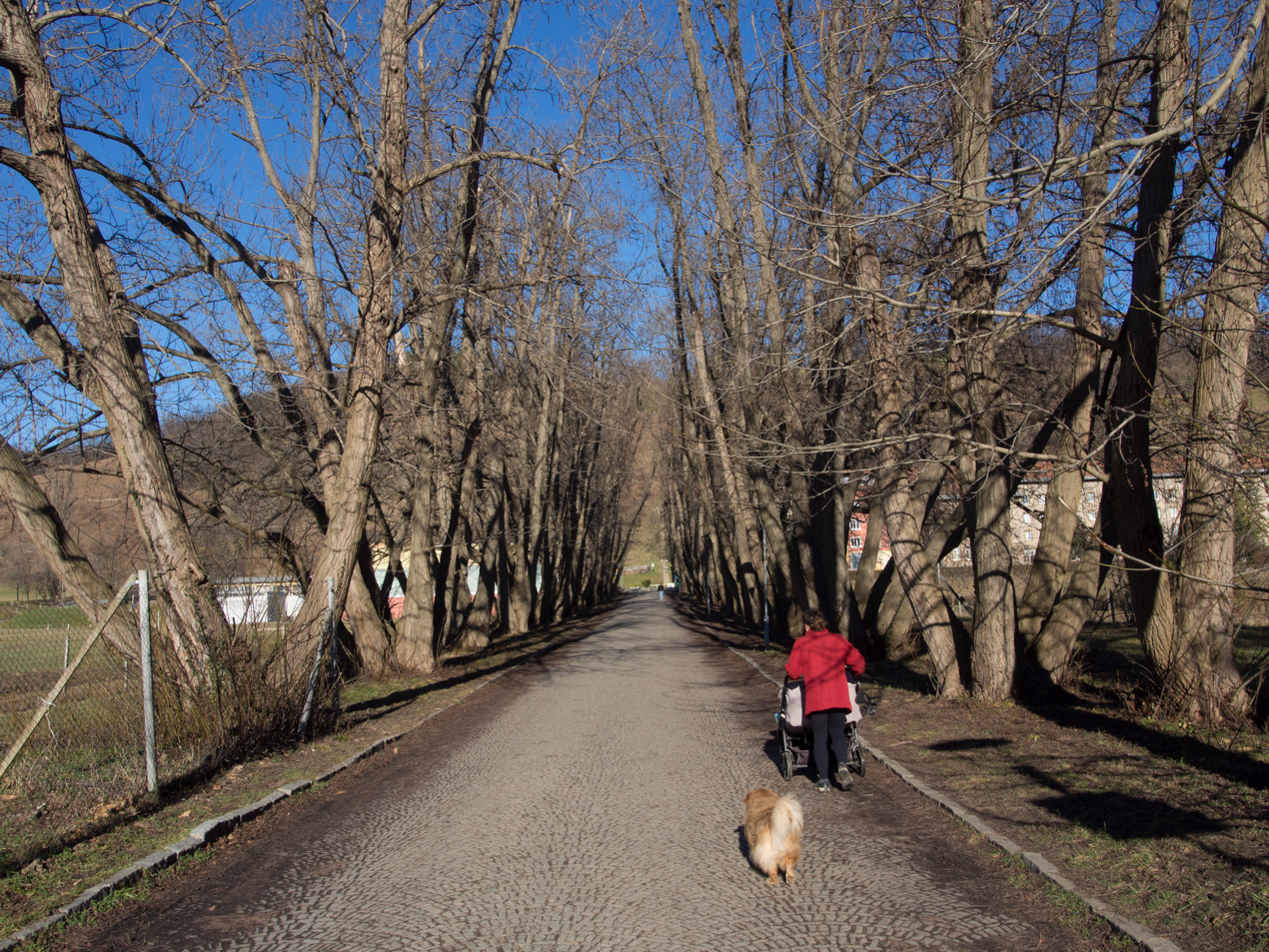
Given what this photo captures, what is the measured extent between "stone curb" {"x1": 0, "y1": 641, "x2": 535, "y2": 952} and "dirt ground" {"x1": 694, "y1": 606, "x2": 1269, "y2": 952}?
525 centimetres

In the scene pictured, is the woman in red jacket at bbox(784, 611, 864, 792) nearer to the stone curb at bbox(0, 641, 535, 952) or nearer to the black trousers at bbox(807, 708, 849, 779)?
the black trousers at bbox(807, 708, 849, 779)

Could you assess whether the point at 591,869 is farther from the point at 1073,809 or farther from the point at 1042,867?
the point at 1073,809

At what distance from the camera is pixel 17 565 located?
19391mm

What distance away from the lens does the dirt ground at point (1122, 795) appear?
4.31 m

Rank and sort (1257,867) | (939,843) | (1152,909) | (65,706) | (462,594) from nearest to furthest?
1. (1152,909)
2. (1257,867)
3. (939,843)
4. (65,706)
5. (462,594)

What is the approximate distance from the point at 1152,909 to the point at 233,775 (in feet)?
22.9

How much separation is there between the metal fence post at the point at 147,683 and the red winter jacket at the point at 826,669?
497cm

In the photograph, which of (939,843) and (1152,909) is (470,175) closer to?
(939,843)

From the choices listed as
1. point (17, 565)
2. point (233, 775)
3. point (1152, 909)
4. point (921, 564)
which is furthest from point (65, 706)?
point (17, 565)

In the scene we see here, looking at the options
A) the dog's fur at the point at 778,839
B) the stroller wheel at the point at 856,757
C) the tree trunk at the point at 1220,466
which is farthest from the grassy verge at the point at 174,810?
the tree trunk at the point at 1220,466

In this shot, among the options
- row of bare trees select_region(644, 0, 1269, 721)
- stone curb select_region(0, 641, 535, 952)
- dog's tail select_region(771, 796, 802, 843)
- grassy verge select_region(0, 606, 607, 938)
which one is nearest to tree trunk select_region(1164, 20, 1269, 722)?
row of bare trees select_region(644, 0, 1269, 721)

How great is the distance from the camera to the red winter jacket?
7.09 meters

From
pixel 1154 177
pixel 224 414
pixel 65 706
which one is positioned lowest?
pixel 65 706

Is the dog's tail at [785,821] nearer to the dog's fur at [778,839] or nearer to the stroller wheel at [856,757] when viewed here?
the dog's fur at [778,839]
